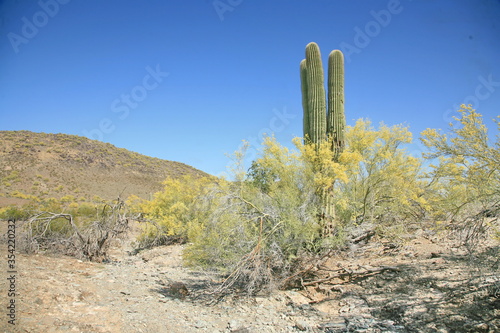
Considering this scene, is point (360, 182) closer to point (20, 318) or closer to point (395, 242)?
point (395, 242)

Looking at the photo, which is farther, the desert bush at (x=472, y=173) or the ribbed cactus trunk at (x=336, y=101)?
the ribbed cactus trunk at (x=336, y=101)

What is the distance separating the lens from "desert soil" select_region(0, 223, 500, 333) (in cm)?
511

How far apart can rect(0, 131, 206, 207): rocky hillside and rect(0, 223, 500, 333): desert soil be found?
18.7 m

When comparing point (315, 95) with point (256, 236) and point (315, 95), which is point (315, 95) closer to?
point (315, 95)

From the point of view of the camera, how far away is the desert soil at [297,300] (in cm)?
511

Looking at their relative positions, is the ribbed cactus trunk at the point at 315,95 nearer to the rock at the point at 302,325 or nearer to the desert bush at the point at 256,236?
the desert bush at the point at 256,236

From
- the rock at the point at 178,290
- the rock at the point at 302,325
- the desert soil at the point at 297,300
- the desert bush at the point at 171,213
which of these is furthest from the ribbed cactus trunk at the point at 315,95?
the desert bush at the point at 171,213

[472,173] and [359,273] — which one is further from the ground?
[472,173]

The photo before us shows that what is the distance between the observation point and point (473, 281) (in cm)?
570

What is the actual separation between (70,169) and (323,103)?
33.1m

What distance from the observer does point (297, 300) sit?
682cm

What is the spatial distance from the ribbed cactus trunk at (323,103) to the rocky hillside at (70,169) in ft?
61.4

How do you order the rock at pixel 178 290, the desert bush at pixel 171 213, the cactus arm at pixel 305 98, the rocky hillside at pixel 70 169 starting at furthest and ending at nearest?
the rocky hillside at pixel 70 169 < the desert bush at pixel 171 213 < the cactus arm at pixel 305 98 < the rock at pixel 178 290

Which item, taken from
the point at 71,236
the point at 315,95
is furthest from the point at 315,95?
Answer: the point at 71,236
